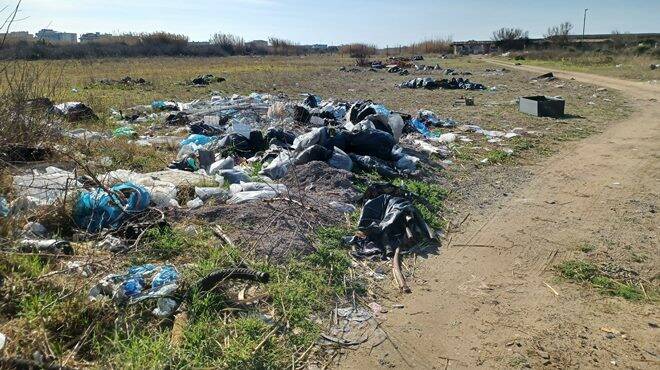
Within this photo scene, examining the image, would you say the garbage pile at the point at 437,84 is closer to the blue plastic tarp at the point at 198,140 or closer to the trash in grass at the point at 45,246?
the blue plastic tarp at the point at 198,140

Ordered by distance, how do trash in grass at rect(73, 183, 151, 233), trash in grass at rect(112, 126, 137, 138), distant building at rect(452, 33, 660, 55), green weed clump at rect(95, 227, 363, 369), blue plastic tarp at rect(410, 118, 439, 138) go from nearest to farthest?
1. green weed clump at rect(95, 227, 363, 369)
2. trash in grass at rect(73, 183, 151, 233)
3. trash in grass at rect(112, 126, 137, 138)
4. blue plastic tarp at rect(410, 118, 439, 138)
5. distant building at rect(452, 33, 660, 55)

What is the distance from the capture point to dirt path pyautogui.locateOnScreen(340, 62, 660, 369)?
108 inches

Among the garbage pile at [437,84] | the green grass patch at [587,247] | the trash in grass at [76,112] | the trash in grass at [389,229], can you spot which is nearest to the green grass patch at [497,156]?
the green grass patch at [587,247]

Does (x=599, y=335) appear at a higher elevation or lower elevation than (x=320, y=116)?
lower

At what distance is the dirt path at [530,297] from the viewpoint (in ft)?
9.03

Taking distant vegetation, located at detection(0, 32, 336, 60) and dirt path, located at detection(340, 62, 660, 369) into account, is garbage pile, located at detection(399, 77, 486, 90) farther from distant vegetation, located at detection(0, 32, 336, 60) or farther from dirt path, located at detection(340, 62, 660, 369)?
distant vegetation, located at detection(0, 32, 336, 60)

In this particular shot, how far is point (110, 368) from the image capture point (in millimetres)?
2418

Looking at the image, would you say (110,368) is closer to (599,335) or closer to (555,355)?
(555,355)

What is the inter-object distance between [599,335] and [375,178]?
3.30 meters

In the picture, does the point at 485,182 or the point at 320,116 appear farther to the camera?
the point at 320,116

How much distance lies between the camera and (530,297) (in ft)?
11.1

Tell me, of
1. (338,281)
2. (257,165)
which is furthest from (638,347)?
(257,165)

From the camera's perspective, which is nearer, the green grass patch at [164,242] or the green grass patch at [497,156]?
the green grass patch at [164,242]

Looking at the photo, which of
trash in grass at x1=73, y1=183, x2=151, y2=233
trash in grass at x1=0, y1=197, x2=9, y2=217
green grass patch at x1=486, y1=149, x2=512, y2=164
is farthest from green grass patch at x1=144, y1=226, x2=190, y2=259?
green grass patch at x1=486, y1=149, x2=512, y2=164
